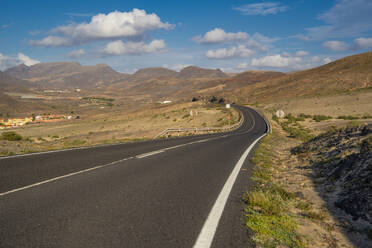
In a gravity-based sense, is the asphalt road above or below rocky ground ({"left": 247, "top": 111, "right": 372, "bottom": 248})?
above

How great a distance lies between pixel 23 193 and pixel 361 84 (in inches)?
4368

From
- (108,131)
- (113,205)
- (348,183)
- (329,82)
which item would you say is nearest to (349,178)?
(348,183)

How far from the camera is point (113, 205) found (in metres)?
5.22

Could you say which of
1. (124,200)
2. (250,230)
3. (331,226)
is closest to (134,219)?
(124,200)

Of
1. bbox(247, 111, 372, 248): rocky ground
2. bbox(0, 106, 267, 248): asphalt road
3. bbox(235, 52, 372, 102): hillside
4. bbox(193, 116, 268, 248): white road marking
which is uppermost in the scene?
bbox(235, 52, 372, 102): hillside

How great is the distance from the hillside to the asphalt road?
3820 inches

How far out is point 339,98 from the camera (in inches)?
2916

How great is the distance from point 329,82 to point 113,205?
11820cm

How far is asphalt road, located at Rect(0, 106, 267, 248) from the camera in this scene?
3879mm

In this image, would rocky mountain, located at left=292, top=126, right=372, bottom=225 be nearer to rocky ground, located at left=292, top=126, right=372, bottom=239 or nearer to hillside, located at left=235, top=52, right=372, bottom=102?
rocky ground, located at left=292, top=126, right=372, bottom=239

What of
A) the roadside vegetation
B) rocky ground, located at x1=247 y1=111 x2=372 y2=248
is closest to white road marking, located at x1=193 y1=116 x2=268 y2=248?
the roadside vegetation

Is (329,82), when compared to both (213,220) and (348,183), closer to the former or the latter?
(348,183)

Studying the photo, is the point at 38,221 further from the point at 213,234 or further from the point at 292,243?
the point at 292,243

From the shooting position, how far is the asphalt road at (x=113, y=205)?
3.88 m
